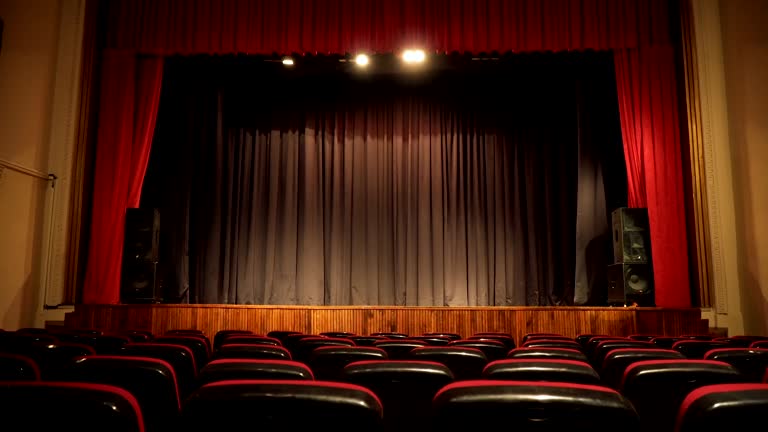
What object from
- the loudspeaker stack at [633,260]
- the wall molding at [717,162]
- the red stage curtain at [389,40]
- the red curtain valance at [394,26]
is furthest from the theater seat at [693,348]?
the red curtain valance at [394,26]

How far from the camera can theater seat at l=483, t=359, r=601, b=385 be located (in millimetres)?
1636

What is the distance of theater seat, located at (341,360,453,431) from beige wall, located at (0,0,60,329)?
7122 mm

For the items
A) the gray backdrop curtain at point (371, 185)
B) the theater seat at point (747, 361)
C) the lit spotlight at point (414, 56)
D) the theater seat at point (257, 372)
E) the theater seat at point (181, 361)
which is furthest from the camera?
the gray backdrop curtain at point (371, 185)

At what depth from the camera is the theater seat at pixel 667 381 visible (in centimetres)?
169

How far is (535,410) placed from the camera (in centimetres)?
106

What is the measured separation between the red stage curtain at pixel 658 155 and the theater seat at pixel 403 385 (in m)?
6.75

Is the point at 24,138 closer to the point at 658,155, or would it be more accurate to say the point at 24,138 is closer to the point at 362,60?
the point at 362,60

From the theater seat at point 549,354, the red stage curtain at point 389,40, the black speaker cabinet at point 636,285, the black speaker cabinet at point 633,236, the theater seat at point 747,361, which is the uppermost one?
the red stage curtain at point 389,40

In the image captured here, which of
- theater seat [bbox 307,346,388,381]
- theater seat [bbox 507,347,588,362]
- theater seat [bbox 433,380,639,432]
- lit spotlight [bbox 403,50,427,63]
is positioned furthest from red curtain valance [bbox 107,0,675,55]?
theater seat [bbox 433,380,639,432]

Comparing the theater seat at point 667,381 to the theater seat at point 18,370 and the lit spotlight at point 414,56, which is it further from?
the lit spotlight at point 414,56

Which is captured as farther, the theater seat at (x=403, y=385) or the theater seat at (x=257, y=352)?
the theater seat at (x=257, y=352)

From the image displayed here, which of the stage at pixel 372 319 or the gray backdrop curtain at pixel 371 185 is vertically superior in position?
the gray backdrop curtain at pixel 371 185

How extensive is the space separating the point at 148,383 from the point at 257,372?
329mm

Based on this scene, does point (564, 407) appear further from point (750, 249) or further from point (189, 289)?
point (189, 289)
